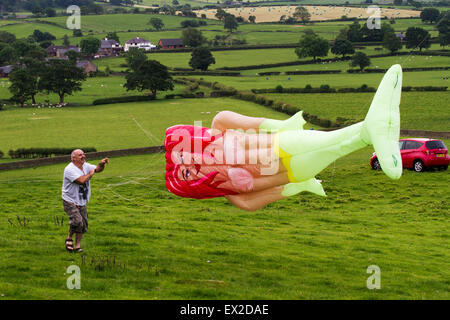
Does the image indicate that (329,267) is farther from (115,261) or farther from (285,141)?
(115,261)

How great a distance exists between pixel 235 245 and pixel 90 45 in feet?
578

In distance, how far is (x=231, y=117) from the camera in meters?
19.1

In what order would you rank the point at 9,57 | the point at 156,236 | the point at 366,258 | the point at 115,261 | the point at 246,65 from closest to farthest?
the point at 115,261
the point at 366,258
the point at 156,236
the point at 246,65
the point at 9,57

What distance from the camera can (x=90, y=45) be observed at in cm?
18900

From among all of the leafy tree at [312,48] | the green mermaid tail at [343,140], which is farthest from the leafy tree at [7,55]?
the green mermaid tail at [343,140]

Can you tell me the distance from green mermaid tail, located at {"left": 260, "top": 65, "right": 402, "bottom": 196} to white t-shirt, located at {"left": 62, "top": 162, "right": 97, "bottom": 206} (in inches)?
241

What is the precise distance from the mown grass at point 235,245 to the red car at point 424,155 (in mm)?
2109

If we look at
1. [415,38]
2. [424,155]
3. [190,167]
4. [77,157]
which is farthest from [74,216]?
[415,38]

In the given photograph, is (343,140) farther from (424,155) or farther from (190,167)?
(424,155)

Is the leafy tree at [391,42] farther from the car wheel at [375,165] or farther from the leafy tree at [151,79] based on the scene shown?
the car wheel at [375,165]

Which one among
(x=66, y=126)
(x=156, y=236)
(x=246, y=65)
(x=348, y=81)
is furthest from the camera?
(x=246, y=65)

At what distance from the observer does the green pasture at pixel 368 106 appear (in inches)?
2801

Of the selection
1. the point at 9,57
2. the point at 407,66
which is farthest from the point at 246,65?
the point at 9,57

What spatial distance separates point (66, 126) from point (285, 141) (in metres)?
70.0
